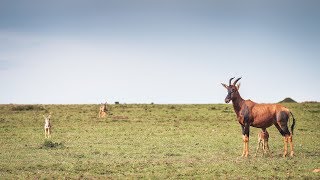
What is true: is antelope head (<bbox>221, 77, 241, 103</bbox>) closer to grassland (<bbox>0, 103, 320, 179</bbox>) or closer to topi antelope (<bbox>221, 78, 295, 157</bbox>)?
topi antelope (<bbox>221, 78, 295, 157</bbox>)

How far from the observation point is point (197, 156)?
2080 centimetres

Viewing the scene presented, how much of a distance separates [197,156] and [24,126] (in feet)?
77.7

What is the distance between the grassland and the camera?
15.9 m

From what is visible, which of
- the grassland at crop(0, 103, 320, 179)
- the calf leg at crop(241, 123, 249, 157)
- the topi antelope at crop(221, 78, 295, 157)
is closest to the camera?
the grassland at crop(0, 103, 320, 179)

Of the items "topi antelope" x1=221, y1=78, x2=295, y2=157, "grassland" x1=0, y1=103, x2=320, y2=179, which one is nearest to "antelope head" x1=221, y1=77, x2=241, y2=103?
"topi antelope" x1=221, y1=78, x2=295, y2=157

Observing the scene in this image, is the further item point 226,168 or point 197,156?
point 197,156

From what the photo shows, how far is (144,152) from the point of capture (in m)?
22.7

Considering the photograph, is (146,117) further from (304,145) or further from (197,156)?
(197,156)

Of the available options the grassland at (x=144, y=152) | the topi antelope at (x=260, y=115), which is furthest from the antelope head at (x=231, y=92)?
the grassland at (x=144, y=152)

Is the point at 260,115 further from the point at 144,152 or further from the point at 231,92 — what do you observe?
the point at 144,152

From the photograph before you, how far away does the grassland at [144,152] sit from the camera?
52.1 ft

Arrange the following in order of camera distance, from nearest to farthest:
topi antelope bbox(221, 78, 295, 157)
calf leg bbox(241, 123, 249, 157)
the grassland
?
the grassland, calf leg bbox(241, 123, 249, 157), topi antelope bbox(221, 78, 295, 157)

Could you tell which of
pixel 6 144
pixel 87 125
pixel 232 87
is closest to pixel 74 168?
pixel 232 87

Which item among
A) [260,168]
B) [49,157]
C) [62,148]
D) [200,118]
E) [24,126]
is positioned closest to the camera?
[260,168]
